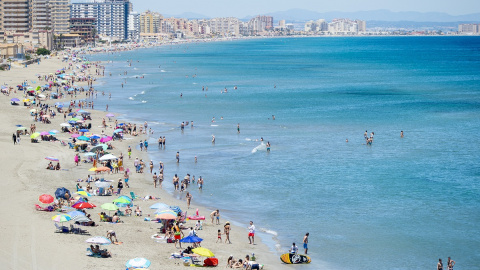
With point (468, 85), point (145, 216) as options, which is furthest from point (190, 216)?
point (468, 85)

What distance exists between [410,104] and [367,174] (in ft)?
133

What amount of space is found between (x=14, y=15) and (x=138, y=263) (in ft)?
599

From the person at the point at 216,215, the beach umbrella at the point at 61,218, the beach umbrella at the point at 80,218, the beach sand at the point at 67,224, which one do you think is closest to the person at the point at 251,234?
the beach sand at the point at 67,224

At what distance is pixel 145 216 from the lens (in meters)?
31.7

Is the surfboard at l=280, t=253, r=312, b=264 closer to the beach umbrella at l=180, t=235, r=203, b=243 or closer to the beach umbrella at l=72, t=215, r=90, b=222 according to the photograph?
the beach umbrella at l=180, t=235, r=203, b=243

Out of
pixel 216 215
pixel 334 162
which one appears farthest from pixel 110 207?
pixel 334 162

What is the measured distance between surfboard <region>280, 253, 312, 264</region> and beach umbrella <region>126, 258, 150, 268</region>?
6.15 meters

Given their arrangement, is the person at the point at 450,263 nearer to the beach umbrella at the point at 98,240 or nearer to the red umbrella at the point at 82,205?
the beach umbrella at the point at 98,240

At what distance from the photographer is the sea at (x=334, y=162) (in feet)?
97.8

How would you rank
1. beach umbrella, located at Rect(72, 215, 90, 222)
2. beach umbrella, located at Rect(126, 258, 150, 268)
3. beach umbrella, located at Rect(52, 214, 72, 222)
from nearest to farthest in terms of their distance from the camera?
beach umbrella, located at Rect(126, 258, 150, 268) → beach umbrella, located at Rect(52, 214, 72, 222) → beach umbrella, located at Rect(72, 215, 90, 222)

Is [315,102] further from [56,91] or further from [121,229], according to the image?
[121,229]

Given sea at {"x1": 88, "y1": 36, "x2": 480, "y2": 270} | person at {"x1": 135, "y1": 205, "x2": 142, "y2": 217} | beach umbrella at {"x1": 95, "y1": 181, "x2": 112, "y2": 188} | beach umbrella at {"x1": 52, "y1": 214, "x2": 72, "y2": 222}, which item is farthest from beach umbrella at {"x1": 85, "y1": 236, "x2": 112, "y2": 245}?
beach umbrella at {"x1": 95, "y1": 181, "x2": 112, "y2": 188}

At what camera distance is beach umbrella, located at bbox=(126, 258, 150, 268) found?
2269cm

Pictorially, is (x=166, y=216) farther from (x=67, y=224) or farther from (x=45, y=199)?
(x=45, y=199)
